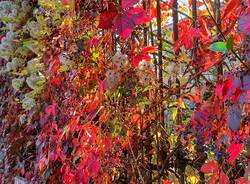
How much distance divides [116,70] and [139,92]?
0.13 m

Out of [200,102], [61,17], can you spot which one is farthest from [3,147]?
[200,102]

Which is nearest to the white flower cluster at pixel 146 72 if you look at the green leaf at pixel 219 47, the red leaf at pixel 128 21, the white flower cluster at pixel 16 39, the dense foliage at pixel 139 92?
the dense foliage at pixel 139 92

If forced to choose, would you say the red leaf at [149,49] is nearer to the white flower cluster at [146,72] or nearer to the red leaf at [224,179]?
the white flower cluster at [146,72]

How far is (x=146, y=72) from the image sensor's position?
1.69 metres

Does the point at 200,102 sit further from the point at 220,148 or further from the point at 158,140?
the point at 158,140

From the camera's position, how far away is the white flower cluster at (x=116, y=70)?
5.47 ft

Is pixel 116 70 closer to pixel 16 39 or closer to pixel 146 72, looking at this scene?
pixel 146 72

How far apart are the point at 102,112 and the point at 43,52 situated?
85cm

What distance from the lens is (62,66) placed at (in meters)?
2.10

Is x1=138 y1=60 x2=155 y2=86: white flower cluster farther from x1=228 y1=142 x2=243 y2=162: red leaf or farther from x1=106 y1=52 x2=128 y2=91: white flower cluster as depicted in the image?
x1=228 y1=142 x2=243 y2=162: red leaf

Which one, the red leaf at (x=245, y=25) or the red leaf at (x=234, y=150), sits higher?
the red leaf at (x=245, y=25)

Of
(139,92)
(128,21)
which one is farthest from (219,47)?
(139,92)

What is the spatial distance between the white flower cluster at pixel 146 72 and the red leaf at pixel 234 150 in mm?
504

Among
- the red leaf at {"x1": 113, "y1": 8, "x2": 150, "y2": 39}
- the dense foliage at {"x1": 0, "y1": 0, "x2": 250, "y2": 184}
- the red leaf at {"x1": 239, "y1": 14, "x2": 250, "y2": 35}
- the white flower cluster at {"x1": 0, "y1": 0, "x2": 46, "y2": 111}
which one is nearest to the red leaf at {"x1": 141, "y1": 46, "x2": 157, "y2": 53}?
the dense foliage at {"x1": 0, "y1": 0, "x2": 250, "y2": 184}
